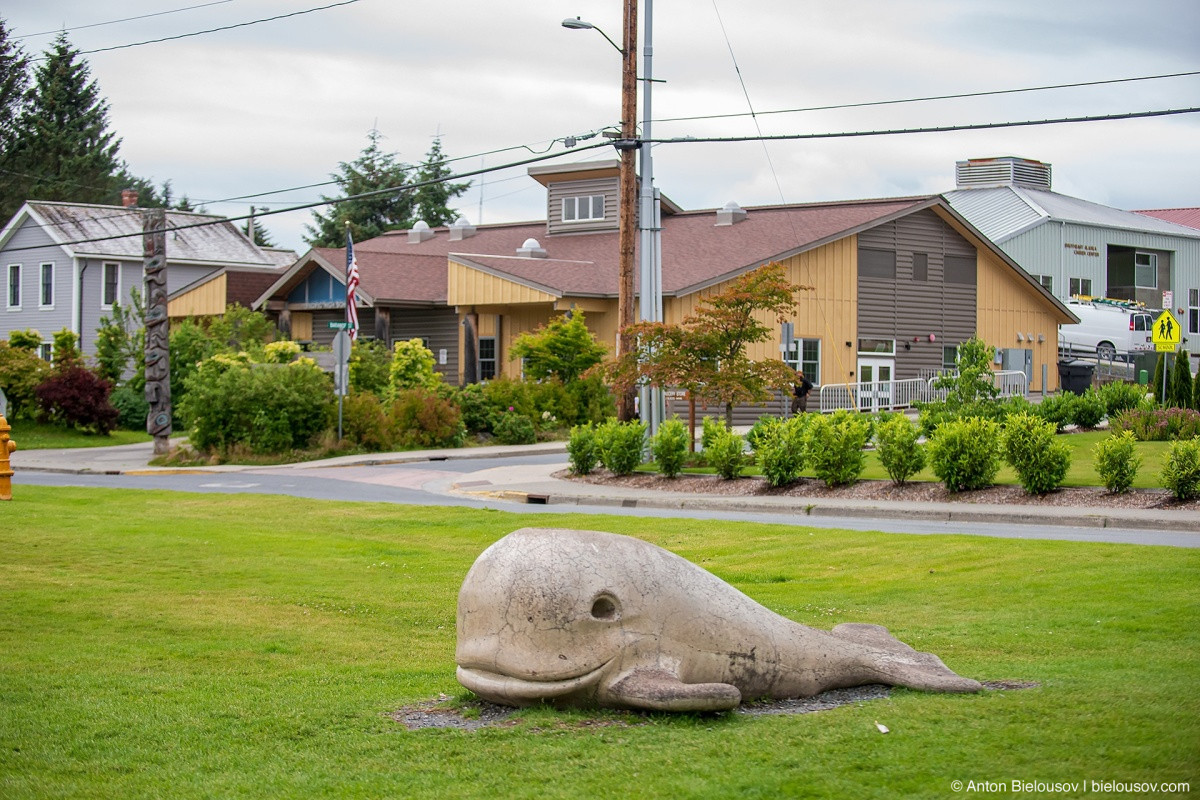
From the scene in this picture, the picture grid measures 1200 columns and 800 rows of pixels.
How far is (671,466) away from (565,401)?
13.5 m

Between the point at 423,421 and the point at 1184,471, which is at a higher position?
the point at 423,421

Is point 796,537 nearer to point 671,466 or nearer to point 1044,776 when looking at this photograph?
point 671,466

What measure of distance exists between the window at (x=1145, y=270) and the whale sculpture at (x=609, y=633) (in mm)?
58414

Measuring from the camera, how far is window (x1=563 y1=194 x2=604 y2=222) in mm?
46594

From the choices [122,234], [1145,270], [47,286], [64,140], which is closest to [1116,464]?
[122,234]

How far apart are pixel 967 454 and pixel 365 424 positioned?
56.5 feet

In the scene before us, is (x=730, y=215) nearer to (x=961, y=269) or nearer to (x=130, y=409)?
(x=961, y=269)

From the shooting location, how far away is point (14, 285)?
56.5 metres

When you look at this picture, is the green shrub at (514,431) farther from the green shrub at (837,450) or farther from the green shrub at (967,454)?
the green shrub at (967,454)

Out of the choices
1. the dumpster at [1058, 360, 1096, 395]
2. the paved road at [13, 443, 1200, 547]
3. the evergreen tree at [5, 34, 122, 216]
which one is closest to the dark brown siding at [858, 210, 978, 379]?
the dumpster at [1058, 360, 1096, 395]

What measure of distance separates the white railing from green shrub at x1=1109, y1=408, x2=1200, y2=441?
33.9 ft

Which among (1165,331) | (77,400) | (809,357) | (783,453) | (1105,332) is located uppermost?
(1105,332)

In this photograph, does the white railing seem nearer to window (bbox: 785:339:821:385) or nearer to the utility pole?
window (bbox: 785:339:821:385)

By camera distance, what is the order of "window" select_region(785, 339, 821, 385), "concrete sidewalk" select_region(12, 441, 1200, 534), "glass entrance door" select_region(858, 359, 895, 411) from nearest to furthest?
"concrete sidewalk" select_region(12, 441, 1200, 534) → "glass entrance door" select_region(858, 359, 895, 411) → "window" select_region(785, 339, 821, 385)
